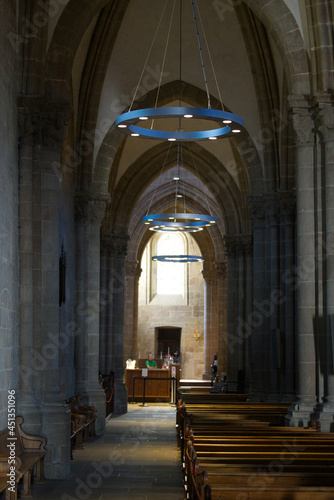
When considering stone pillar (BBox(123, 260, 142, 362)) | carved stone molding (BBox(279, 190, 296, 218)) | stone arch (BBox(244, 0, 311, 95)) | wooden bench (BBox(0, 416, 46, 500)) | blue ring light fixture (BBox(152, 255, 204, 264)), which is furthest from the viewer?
stone pillar (BBox(123, 260, 142, 362))

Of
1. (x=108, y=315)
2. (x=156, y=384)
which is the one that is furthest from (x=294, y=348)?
(x=156, y=384)

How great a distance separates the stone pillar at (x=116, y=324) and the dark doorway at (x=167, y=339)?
72.5ft

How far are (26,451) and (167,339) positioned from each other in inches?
1444

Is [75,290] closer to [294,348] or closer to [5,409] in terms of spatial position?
[294,348]

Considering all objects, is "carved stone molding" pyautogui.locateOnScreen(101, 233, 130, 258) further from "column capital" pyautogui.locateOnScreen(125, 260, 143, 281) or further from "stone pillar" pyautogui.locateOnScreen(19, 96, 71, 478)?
"stone pillar" pyautogui.locateOnScreen(19, 96, 71, 478)

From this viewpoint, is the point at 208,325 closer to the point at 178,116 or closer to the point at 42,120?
the point at 178,116

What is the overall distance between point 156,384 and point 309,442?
22.3 metres

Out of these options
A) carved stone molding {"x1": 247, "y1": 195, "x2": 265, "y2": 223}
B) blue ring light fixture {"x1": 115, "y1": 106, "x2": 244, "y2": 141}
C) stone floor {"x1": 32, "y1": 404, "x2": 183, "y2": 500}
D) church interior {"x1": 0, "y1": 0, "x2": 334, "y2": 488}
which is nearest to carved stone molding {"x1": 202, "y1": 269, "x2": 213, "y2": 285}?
church interior {"x1": 0, "y1": 0, "x2": 334, "y2": 488}

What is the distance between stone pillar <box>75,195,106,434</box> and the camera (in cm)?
1967

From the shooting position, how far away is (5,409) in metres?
12.0

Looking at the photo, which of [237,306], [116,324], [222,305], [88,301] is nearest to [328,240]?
[88,301]

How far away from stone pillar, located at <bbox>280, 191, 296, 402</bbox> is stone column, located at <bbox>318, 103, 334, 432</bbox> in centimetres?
520

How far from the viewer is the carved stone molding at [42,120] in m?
13.2

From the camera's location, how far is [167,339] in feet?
161
